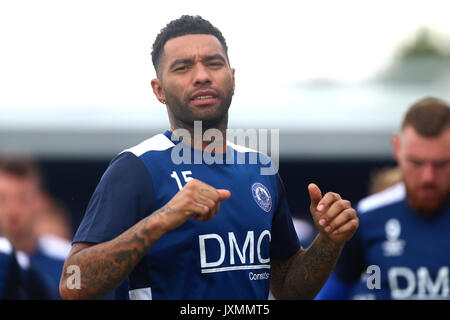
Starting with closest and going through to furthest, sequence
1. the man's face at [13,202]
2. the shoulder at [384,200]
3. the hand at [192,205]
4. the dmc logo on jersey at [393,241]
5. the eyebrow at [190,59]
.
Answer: the hand at [192,205] < the eyebrow at [190,59] < the dmc logo on jersey at [393,241] < the shoulder at [384,200] < the man's face at [13,202]

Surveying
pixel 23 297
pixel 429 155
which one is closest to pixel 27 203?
pixel 23 297

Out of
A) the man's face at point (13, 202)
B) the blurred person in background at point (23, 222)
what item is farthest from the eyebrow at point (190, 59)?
the man's face at point (13, 202)

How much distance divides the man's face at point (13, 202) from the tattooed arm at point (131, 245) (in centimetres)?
392

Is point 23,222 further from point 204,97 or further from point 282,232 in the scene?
point 204,97

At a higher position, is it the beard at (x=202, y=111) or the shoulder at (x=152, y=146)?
the beard at (x=202, y=111)

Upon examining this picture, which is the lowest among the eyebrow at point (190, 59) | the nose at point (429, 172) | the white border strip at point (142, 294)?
the white border strip at point (142, 294)

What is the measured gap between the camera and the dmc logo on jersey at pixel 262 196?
324 cm

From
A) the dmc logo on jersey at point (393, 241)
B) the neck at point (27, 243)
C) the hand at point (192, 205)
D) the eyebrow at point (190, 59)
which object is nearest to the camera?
the hand at point (192, 205)

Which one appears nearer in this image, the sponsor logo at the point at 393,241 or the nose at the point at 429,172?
the nose at the point at 429,172

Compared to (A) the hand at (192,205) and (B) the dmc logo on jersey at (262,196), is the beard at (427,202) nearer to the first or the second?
(B) the dmc logo on jersey at (262,196)

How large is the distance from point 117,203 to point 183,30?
0.78 m

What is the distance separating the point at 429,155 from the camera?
5.23 meters

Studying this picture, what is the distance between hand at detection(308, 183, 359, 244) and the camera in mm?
3080
